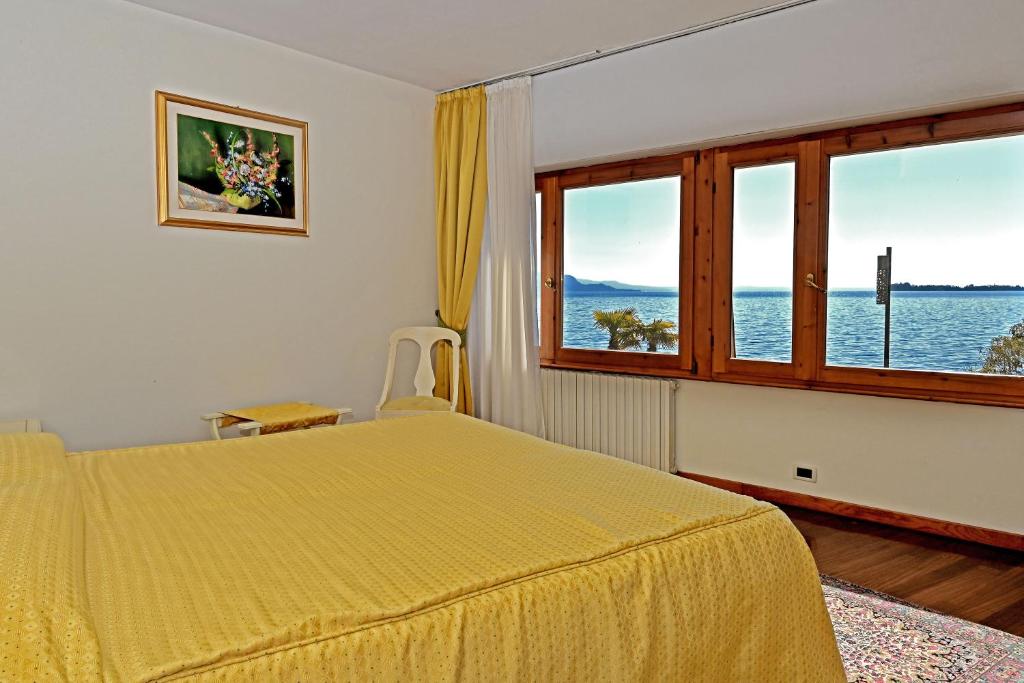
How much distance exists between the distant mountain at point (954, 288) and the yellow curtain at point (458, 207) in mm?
2325

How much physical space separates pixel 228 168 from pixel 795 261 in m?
2.88

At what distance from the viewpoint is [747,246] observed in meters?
3.76

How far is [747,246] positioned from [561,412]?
1538mm

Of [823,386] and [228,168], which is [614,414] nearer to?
[823,386]

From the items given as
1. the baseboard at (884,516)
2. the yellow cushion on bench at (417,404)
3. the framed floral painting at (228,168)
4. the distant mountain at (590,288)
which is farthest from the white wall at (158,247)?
the baseboard at (884,516)

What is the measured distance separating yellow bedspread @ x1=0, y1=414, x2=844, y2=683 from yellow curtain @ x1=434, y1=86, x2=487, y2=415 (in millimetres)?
2608

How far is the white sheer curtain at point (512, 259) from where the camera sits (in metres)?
4.26

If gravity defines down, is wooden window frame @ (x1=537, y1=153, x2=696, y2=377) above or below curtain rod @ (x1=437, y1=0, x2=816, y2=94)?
below

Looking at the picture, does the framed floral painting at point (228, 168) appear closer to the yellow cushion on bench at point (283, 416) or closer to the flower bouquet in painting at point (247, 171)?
the flower bouquet in painting at point (247, 171)

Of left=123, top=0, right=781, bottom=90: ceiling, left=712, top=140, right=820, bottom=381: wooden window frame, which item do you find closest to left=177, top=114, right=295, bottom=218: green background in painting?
left=123, top=0, right=781, bottom=90: ceiling

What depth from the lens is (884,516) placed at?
337 centimetres

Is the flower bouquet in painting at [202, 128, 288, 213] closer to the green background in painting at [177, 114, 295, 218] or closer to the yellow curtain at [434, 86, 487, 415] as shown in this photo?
the green background in painting at [177, 114, 295, 218]

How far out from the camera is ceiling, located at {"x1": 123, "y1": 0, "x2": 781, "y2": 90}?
10.5 ft

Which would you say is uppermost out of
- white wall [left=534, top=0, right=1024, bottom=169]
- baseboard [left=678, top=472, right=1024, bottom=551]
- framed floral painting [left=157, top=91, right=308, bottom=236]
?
white wall [left=534, top=0, right=1024, bottom=169]
